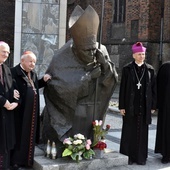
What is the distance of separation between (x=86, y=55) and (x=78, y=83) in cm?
40

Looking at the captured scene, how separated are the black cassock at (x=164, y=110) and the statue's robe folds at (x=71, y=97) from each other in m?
0.92

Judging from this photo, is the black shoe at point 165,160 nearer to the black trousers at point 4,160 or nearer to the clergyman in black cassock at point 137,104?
the clergyman in black cassock at point 137,104

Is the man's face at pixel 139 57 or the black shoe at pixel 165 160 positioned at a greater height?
the man's face at pixel 139 57

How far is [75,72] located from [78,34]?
21.2 inches

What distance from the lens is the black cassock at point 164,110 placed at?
5816mm

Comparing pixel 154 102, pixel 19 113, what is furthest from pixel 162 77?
pixel 19 113

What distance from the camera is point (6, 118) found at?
4.59m

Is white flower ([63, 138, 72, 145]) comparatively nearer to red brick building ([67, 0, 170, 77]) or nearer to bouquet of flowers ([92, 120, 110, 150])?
bouquet of flowers ([92, 120, 110, 150])

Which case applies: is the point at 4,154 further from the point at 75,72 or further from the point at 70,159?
the point at 75,72

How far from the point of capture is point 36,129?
5066 mm

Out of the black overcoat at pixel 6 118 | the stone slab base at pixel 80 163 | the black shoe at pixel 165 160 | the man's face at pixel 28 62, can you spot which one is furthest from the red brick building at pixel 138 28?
the black overcoat at pixel 6 118

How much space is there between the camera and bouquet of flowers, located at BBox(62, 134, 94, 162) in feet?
16.0

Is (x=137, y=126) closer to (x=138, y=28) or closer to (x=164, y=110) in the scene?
(x=164, y=110)

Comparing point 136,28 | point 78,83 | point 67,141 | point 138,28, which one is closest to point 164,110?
point 78,83
